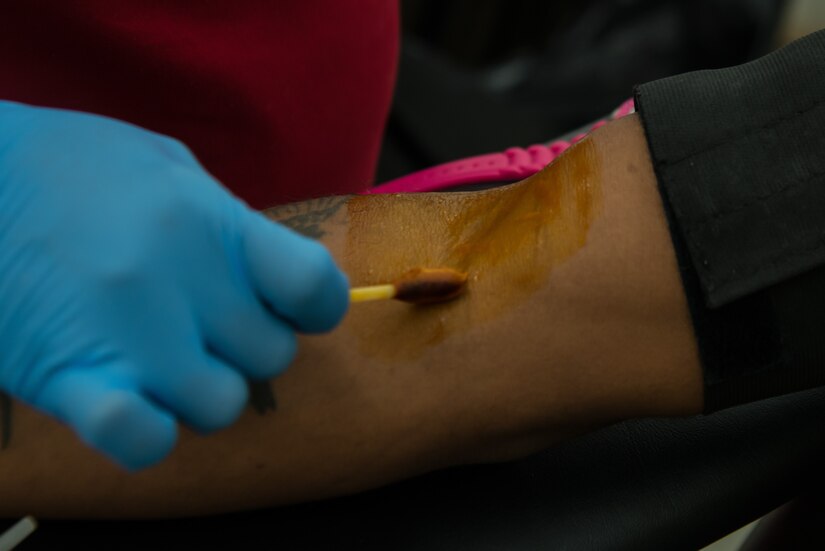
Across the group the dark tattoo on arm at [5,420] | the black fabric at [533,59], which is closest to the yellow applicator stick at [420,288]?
the dark tattoo on arm at [5,420]

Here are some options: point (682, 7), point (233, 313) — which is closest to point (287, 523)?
point (233, 313)

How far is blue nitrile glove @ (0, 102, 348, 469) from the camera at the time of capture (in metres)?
0.56

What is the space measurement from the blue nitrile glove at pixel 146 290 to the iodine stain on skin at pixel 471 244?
3.4 inches

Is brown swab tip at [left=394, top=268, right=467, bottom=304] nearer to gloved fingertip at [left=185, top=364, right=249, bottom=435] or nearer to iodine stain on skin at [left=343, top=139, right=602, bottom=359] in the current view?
iodine stain on skin at [left=343, top=139, right=602, bottom=359]

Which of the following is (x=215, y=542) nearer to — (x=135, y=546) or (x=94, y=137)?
(x=135, y=546)

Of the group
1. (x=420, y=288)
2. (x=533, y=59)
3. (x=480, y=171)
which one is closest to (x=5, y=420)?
(x=420, y=288)

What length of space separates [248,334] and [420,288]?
132mm

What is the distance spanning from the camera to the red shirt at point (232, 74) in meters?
0.82

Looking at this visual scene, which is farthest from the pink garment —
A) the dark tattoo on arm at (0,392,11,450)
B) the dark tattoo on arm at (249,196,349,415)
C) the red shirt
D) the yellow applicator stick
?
the dark tattoo on arm at (0,392,11,450)

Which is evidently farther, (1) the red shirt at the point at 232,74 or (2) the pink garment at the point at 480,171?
(2) the pink garment at the point at 480,171

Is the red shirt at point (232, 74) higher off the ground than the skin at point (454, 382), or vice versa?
the red shirt at point (232, 74)

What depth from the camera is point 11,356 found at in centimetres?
59

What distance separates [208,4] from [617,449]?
578mm

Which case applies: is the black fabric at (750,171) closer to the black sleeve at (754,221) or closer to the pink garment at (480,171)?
the black sleeve at (754,221)
